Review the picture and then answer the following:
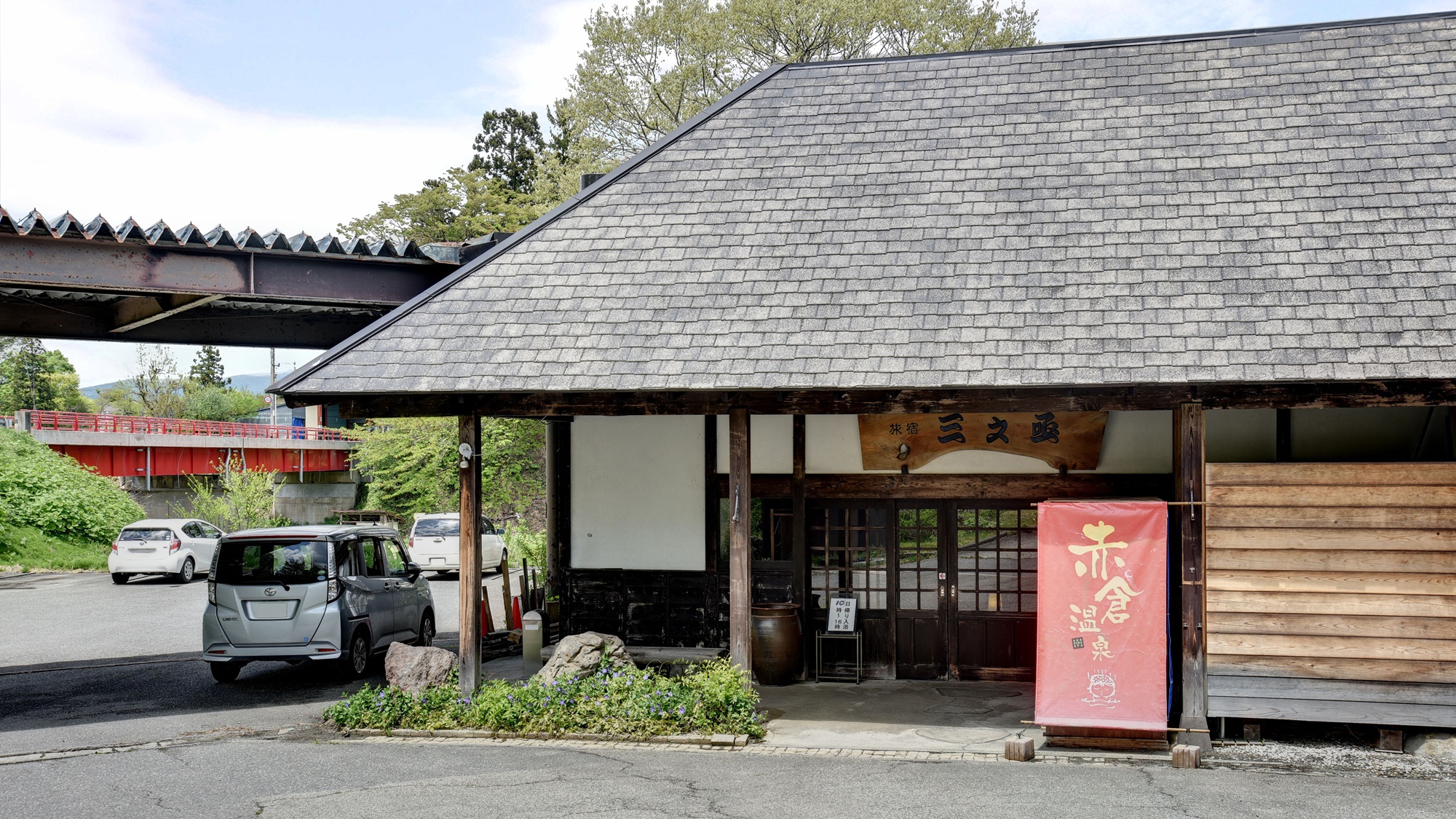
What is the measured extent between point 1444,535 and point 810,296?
5362 mm

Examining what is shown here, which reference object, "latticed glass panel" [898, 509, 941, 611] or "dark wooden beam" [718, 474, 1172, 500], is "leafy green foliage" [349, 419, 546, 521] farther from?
"latticed glass panel" [898, 509, 941, 611]

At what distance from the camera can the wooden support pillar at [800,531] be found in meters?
11.6

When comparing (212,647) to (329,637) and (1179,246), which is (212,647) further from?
(1179,246)

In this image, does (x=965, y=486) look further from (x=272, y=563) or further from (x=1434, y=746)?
(x=272, y=563)

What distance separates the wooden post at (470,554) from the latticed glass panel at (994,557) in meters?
5.03

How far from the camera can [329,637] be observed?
37.4 ft

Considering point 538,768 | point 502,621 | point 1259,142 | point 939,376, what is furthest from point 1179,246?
point 502,621

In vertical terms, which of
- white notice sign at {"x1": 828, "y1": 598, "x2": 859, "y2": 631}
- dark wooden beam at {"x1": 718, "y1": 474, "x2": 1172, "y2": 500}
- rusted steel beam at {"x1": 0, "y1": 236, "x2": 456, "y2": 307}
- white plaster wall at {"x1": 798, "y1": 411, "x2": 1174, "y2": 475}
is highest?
rusted steel beam at {"x1": 0, "y1": 236, "x2": 456, "y2": 307}

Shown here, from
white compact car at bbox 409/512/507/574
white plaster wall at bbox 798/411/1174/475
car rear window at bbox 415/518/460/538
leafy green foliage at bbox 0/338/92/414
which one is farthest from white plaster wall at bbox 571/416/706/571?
leafy green foliage at bbox 0/338/92/414

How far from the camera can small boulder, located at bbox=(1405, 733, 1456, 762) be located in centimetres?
834

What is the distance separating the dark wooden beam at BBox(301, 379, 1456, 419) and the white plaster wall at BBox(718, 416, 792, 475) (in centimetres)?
247

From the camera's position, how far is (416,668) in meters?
9.95

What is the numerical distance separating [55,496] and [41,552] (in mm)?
1974

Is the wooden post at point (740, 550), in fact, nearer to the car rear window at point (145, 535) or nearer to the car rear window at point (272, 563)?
the car rear window at point (272, 563)
